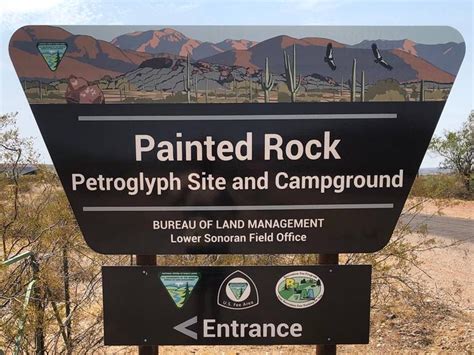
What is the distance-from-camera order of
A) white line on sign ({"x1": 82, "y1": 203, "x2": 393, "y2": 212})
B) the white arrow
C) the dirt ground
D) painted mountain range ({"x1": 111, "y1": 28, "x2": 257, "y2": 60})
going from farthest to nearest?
the dirt ground, the white arrow, white line on sign ({"x1": 82, "y1": 203, "x2": 393, "y2": 212}), painted mountain range ({"x1": 111, "y1": 28, "x2": 257, "y2": 60})

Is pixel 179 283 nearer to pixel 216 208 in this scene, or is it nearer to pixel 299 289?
pixel 216 208

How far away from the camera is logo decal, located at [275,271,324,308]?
1.84 metres

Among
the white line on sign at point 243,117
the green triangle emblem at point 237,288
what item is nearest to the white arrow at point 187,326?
the green triangle emblem at point 237,288

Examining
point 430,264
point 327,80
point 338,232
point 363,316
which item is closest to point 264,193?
point 338,232

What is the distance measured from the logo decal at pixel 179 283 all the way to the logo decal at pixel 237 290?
0.46 feet

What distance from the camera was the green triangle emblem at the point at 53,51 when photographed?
1.63 m

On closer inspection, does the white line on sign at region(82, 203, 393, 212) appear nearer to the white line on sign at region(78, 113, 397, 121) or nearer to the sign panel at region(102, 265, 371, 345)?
the sign panel at region(102, 265, 371, 345)

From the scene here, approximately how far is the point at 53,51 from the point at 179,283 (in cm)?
120

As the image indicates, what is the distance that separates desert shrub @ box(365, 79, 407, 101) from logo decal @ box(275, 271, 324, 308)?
891 millimetres

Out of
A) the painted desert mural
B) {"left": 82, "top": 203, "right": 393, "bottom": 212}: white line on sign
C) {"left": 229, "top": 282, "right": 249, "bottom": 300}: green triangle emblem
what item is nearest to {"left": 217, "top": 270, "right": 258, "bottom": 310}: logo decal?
Answer: {"left": 229, "top": 282, "right": 249, "bottom": 300}: green triangle emblem

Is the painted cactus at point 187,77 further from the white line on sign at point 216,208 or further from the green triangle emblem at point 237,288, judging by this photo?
the green triangle emblem at point 237,288

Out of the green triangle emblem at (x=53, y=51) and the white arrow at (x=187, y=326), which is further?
the white arrow at (x=187, y=326)

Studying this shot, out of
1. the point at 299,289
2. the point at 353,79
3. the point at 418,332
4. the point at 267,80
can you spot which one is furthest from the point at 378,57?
the point at 418,332

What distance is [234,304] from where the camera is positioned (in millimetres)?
1841
